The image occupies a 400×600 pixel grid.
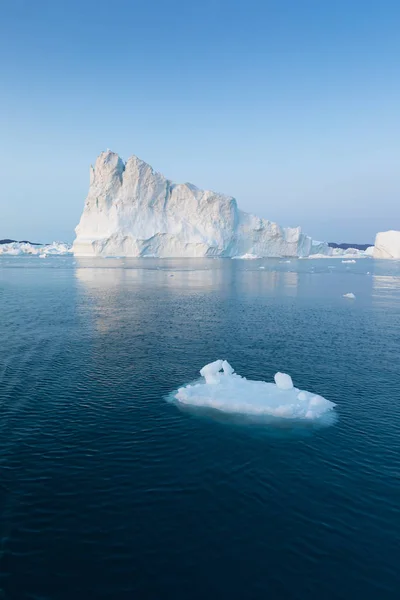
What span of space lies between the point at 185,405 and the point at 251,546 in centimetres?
637

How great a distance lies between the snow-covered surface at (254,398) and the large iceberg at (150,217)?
87631mm

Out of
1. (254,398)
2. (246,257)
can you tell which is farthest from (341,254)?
(254,398)

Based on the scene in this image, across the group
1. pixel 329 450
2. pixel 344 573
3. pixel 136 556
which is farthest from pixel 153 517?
pixel 329 450

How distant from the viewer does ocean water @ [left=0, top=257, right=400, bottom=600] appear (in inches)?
278

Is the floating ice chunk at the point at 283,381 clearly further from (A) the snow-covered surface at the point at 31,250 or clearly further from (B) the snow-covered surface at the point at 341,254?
(A) the snow-covered surface at the point at 31,250

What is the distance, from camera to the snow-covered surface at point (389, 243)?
111750 mm

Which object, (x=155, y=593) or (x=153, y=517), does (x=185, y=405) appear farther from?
(x=155, y=593)

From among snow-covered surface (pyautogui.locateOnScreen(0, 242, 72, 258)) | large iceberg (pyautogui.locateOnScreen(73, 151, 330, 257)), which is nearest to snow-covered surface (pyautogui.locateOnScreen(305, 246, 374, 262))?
large iceberg (pyautogui.locateOnScreen(73, 151, 330, 257))

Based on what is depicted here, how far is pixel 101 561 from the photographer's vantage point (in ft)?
23.9

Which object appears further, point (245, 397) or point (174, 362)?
point (174, 362)

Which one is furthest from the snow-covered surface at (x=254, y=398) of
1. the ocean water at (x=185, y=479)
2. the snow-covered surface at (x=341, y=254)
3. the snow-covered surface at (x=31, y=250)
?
the snow-covered surface at (x=31, y=250)

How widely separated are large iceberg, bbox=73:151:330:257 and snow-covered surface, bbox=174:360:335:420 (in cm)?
8763

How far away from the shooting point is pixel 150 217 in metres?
101

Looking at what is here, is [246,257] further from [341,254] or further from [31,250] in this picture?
[31,250]
